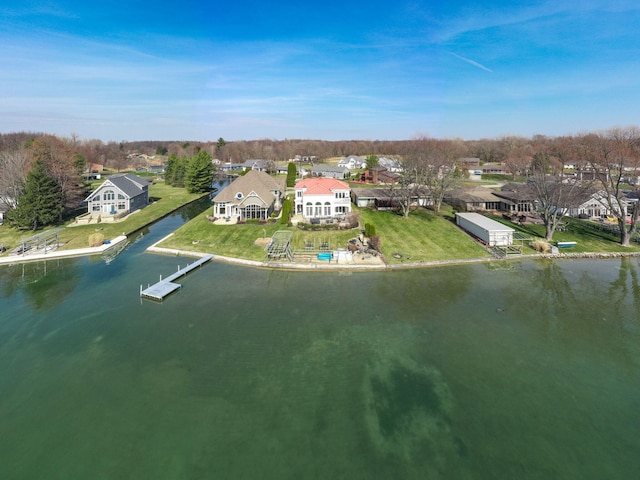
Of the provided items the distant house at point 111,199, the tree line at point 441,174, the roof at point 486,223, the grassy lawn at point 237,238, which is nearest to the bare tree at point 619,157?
the tree line at point 441,174

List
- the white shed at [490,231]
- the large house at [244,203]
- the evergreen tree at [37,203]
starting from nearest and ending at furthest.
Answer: the white shed at [490,231] → the evergreen tree at [37,203] → the large house at [244,203]

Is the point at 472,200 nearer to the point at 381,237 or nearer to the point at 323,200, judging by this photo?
the point at 381,237

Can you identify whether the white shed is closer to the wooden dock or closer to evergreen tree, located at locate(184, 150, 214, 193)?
the wooden dock

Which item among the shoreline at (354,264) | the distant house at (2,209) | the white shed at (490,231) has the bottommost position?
the shoreline at (354,264)

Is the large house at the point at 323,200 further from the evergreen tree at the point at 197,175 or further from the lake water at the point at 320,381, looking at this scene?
the evergreen tree at the point at 197,175

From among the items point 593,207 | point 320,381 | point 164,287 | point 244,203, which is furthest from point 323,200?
point 593,207
